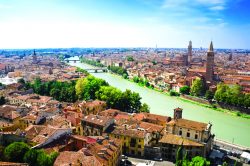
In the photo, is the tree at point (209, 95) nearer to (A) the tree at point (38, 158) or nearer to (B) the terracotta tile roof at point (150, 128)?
(B) the terracotta tile roof at point (150, 128)

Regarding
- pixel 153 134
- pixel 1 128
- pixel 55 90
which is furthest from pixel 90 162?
pixel 55 90

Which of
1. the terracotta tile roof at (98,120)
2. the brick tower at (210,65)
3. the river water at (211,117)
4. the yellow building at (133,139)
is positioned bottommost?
the river water at (211,117)

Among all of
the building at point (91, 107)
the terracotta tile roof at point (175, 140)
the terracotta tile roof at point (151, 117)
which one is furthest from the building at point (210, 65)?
the terracotta tile roof at point (175, 140)

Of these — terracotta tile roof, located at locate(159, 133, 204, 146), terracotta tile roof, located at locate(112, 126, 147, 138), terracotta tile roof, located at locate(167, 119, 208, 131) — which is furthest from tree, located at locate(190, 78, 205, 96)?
terracotta tile roof, located at locate(112, 126, 147, 138)

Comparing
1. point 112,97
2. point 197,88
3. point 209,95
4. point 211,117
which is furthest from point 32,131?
point 197,88

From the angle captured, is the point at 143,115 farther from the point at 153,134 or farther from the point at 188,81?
the point at 188,81
